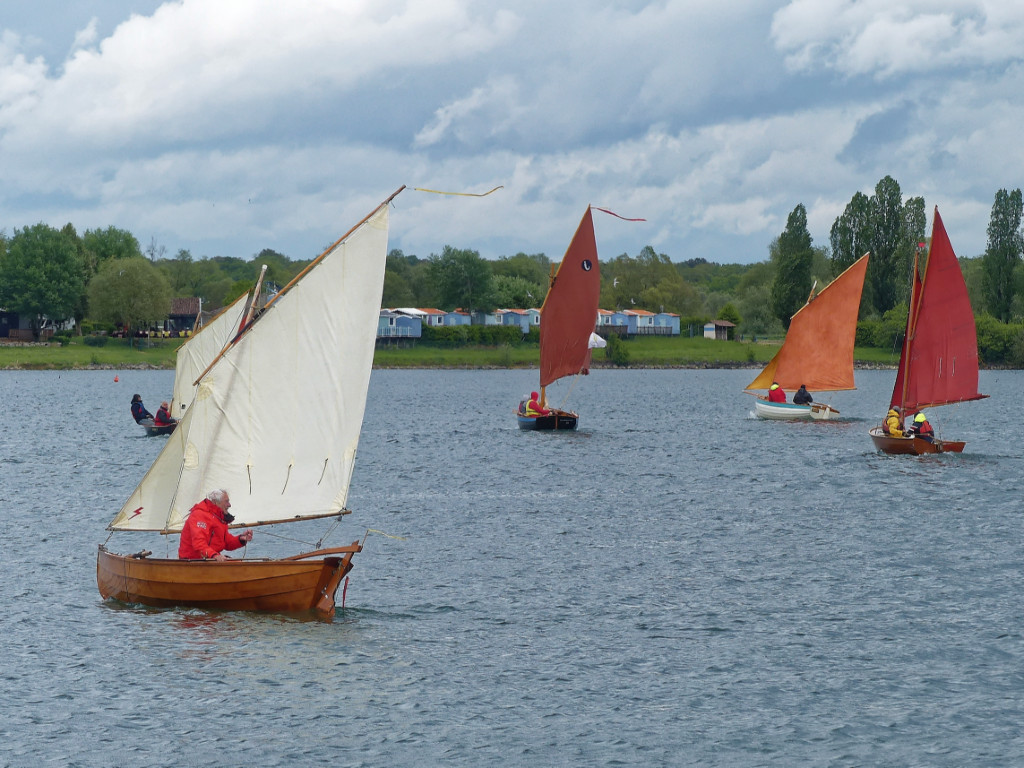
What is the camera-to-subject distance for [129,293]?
184 metres

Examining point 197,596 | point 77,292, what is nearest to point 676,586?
point 197,596

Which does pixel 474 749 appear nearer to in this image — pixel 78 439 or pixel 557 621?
pixel 557 621

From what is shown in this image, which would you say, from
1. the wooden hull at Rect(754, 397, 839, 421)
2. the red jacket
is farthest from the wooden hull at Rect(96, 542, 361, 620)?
the wooden hull at Rect(754, 397, 839, 421)

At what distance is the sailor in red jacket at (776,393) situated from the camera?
90.0m

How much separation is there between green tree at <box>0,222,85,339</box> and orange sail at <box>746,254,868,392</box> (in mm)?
137651

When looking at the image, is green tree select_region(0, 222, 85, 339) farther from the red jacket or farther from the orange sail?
the red jacket

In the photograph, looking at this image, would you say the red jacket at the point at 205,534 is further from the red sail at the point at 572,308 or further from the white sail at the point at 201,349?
the red sail at the point at 572,308

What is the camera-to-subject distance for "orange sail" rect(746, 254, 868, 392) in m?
85.1

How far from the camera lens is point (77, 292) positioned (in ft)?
624

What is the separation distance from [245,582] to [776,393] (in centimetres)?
6993

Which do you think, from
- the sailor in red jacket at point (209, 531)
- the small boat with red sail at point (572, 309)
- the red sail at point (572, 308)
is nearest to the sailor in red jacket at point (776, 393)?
the small boat with red sail at point (572, 309)

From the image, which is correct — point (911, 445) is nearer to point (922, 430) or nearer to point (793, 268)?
point (922, 430)

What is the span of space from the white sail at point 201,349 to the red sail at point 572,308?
21412 mm

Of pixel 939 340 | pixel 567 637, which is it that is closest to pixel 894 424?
pixel 939 340
